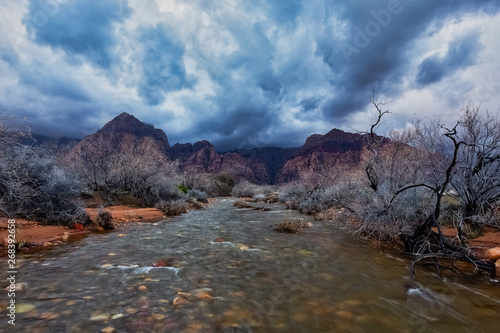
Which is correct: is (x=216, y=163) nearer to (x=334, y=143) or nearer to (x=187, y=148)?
(x=187, y=148)

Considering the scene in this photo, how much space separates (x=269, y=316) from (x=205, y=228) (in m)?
6.70

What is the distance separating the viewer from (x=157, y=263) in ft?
15.7

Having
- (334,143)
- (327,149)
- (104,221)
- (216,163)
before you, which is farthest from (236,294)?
(334,143)

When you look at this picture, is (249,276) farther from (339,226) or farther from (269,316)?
(339,226)

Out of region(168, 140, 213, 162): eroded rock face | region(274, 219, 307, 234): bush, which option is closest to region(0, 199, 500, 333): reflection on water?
region(274, 219, 307, 234): bush

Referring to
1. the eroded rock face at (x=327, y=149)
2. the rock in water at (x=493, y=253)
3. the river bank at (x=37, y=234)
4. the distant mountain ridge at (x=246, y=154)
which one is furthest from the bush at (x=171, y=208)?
the eroded rock face at (x=327, y=149)

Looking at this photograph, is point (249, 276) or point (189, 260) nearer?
point (249, 276)

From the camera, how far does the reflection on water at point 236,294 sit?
8.98 ft

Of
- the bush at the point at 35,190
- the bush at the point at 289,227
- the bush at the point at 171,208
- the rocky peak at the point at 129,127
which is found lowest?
the bush at the point at 289,227

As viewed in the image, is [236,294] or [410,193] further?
[410,193]

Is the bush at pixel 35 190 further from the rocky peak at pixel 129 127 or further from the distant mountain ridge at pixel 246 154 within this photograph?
the rocky peak at pixel 129 127

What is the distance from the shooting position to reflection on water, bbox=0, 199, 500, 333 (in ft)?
8.98

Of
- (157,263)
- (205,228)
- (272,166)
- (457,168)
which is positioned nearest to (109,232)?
(205,228)

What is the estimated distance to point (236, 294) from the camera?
11.7 feet
